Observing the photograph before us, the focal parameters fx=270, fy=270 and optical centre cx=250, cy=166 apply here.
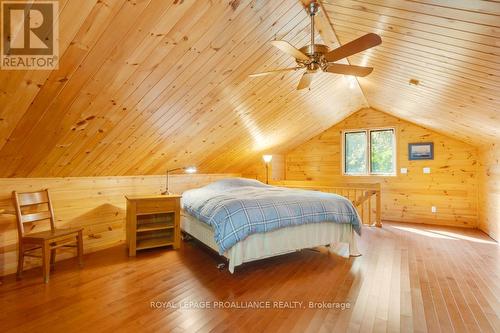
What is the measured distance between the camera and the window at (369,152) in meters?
5.88

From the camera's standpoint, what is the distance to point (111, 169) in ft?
11.9

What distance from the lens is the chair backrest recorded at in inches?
105

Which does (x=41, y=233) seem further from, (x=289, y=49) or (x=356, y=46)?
(x=356, y=46)

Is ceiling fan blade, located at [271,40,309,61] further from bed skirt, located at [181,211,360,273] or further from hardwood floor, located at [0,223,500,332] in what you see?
hardwood floor, located at [0,223,500,332]

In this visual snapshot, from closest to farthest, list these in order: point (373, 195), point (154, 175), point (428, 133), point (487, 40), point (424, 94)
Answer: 1. point (487, 40)
2. point (424, 94)
3. point (154, 175)
4. point (428, 133)
5. point (373, 195)

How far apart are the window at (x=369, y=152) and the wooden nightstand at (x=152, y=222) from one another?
4.27 m

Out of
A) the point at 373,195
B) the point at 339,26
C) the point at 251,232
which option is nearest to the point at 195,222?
the point at 251,232

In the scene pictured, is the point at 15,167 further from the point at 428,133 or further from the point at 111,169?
the point at 428,133

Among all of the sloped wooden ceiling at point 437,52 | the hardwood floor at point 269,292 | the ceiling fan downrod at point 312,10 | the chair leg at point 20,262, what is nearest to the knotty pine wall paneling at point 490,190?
the sloped wooden ceiling at point 437,52

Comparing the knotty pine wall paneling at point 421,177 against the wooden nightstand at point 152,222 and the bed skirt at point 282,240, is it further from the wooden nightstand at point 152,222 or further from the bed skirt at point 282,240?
the wooden nightstand at point 152,222

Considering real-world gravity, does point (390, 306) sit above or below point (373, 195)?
below

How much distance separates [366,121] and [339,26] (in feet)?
12.4

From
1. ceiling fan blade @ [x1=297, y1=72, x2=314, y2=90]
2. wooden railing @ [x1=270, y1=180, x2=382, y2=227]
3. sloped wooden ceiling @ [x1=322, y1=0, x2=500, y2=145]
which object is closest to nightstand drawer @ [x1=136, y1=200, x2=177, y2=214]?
ceiling fan blade @ [x1=297, y1=72, x2=314, y2=90]

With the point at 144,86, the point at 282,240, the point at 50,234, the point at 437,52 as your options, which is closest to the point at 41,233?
the point at 50,234
